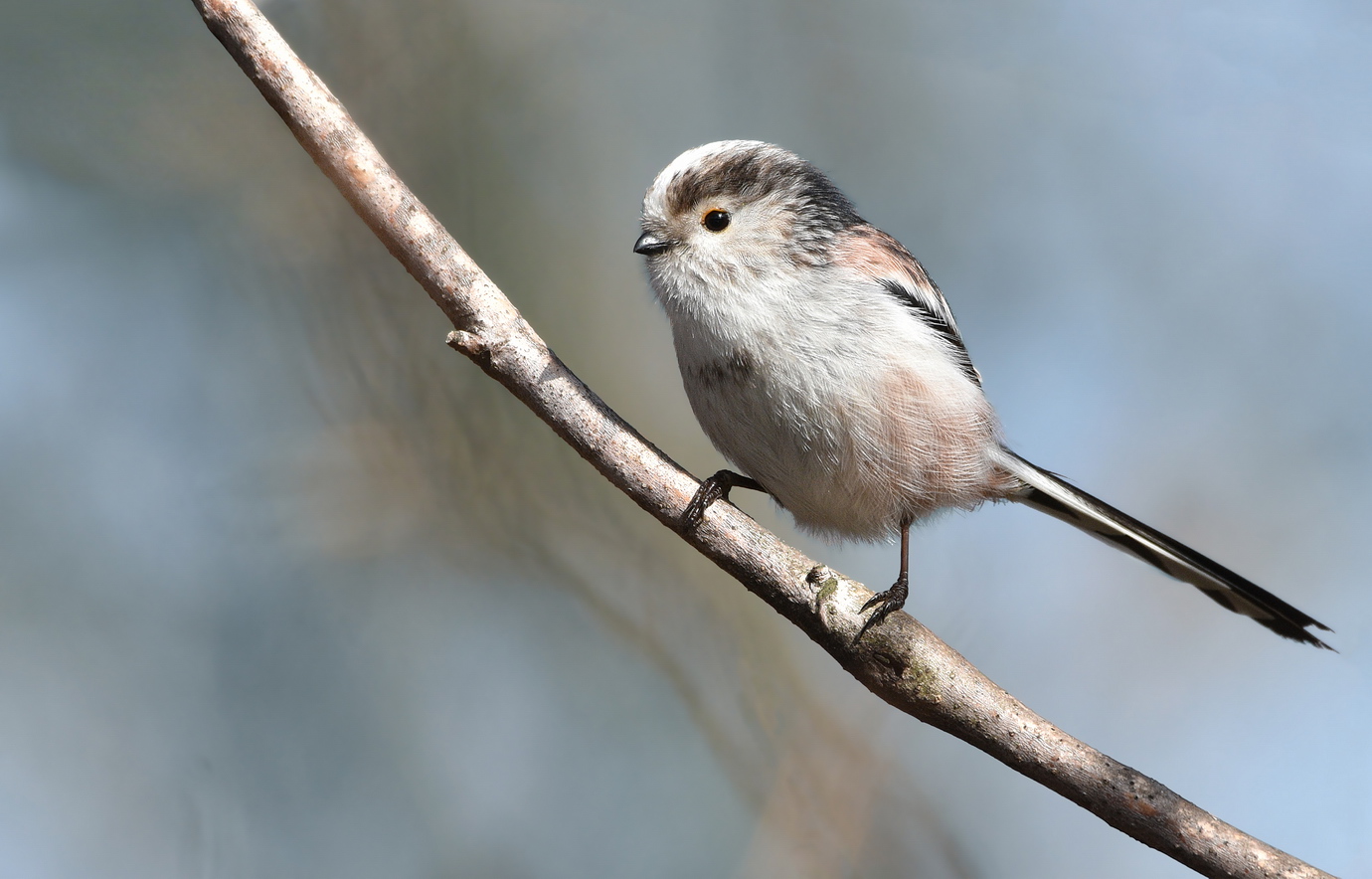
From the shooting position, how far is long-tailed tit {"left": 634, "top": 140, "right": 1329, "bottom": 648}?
8.73 feet

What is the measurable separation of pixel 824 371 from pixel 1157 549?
1.38 m

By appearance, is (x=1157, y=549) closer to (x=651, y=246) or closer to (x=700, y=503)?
(x=700, y=503)

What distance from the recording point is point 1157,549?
304 cm

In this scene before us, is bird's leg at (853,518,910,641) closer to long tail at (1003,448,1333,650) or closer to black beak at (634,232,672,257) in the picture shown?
long tail at (1003,448,1333,650)

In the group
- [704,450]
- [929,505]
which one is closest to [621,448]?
[929,505]

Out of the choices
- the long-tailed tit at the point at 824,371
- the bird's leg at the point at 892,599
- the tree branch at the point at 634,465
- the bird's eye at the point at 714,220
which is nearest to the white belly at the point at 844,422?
the long-tailed tit at the point at 824,371

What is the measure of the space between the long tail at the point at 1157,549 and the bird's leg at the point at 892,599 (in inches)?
25.8

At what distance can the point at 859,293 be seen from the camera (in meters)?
2.78

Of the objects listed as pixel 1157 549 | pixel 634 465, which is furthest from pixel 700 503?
pixel 1157 549

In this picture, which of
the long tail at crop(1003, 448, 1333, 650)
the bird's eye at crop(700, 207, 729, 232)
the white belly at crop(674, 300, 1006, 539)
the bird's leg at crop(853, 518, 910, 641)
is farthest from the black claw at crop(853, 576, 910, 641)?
the bird's eye at crop(700, 207, 729, 232)

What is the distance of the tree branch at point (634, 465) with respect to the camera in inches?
81.9

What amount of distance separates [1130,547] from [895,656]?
4.52 ft

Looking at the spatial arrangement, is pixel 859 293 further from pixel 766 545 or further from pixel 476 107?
pixel 476 107

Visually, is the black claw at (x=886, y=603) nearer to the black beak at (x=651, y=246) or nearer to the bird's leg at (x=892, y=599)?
the bird's leg at (x=892, y=599)
